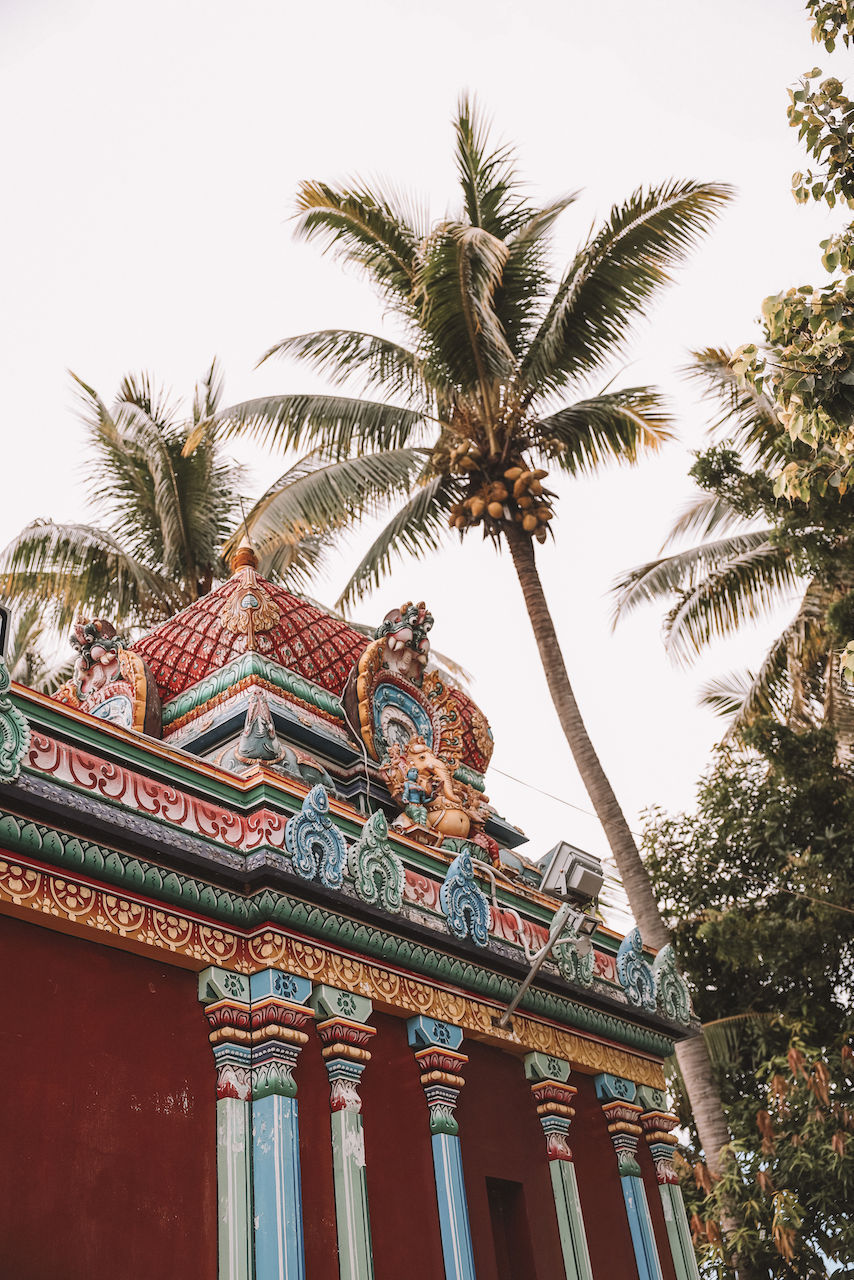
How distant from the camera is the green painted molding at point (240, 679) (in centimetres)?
1023

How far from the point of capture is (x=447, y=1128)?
8.30 metres

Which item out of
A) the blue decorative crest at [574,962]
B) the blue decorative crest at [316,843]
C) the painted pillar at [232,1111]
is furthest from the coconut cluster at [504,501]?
the painted pillar at [232,1111]

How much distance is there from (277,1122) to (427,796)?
351 centimetres

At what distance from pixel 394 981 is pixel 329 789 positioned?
1942mm

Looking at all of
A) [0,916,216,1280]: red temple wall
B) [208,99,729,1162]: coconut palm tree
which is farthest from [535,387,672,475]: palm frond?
[0,916,216,1280]: red temple wall

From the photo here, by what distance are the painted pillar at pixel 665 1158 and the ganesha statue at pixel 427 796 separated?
288 cm

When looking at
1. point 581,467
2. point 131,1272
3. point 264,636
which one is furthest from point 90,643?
point 581,467

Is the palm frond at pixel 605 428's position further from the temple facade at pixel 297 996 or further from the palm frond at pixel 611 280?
the temple facade at pixel 297 996

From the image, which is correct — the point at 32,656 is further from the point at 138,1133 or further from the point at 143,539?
the point at 138,1133

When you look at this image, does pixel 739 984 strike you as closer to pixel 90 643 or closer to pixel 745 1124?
pixel 745 1124

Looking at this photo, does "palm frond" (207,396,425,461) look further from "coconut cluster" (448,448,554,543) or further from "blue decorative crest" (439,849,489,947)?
"blue decorative crest" (439,849,489,947)

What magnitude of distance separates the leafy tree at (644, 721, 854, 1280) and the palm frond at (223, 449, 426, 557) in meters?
6.21

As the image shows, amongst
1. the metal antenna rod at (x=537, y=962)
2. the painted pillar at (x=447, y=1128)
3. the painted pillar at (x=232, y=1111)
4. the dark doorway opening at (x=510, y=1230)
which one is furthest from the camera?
the metal antenna rod at (x=537, y=962)

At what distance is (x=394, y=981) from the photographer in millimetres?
8320
